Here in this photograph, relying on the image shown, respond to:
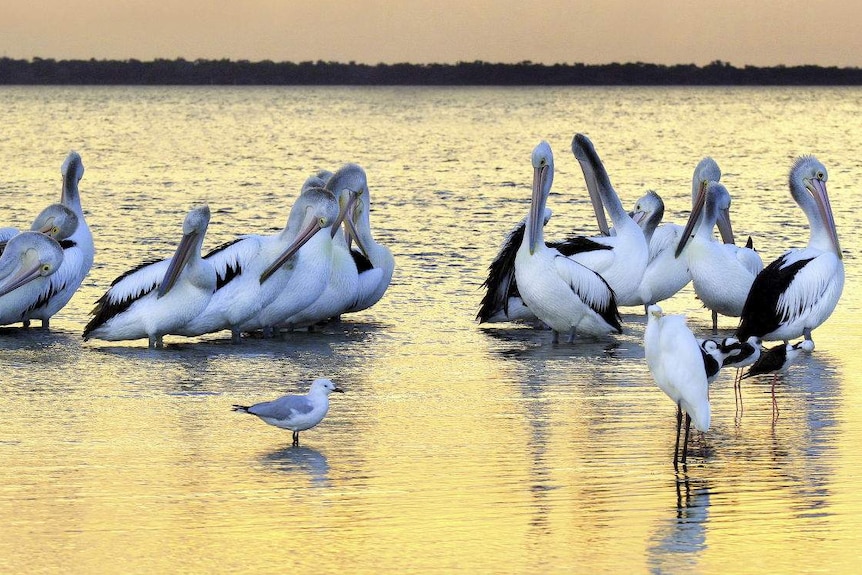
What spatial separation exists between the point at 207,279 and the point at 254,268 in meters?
0.39

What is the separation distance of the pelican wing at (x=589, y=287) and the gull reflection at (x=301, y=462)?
3068mm

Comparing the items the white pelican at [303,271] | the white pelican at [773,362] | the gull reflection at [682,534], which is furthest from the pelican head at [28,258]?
the gull reflection at [682,534]

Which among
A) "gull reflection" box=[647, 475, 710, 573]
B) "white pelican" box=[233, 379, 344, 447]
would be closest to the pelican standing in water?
"white pelican" box=[233, 379, 344, 447]

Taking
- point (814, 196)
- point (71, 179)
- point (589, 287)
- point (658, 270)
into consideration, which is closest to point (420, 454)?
point (589, 287)

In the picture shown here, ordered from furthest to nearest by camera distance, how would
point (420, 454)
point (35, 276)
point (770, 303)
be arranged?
point (35, 276), point (770, 303), point (420, 454)

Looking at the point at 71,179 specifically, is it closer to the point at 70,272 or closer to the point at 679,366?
the point at 70,272

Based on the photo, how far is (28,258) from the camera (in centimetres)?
905

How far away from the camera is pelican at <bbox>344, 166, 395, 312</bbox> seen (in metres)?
9.55

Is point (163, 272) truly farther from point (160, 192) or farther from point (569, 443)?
point (160, 192)

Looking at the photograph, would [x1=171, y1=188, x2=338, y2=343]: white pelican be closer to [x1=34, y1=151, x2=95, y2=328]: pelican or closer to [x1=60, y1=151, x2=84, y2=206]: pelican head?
[x1=34, y1=151, x2=95, y2=328]: pelican

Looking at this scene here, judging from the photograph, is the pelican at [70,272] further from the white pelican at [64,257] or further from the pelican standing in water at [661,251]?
the pelican standing in water at [661,251]

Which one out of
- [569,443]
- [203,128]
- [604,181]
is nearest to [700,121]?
[203,128]

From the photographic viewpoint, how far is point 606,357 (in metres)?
8.09

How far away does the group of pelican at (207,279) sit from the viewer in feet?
27.4
